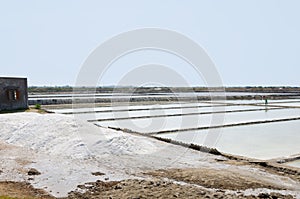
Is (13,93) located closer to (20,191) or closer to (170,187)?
(20,191)

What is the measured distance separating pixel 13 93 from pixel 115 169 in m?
11.1

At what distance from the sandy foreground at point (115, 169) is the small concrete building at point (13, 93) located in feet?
19.6

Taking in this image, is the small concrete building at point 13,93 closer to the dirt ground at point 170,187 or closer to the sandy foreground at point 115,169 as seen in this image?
the sandy foreground at point 115,169

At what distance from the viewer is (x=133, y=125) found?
534 inches

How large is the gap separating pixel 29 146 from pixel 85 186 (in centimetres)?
408

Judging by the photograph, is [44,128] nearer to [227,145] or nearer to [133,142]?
[133,142]

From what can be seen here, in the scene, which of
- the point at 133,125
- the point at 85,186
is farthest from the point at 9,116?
the point at 85,186

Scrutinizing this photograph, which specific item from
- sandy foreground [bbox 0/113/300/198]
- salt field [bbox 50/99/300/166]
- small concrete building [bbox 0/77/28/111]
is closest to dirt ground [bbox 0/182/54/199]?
sandy foreground [bbox 0/113/300/198]

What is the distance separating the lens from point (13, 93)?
52.2 ft

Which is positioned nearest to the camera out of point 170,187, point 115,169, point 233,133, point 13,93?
point 170,187

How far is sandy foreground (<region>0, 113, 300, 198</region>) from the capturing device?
5184 mm

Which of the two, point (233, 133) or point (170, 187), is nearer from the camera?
point (170, 187)

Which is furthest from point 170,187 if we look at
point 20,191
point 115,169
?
point 20,191

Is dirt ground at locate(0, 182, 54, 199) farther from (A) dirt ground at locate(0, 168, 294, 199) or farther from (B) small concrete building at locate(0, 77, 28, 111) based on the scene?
(B) small concrete building at locate(0, 77, 28, 111)
